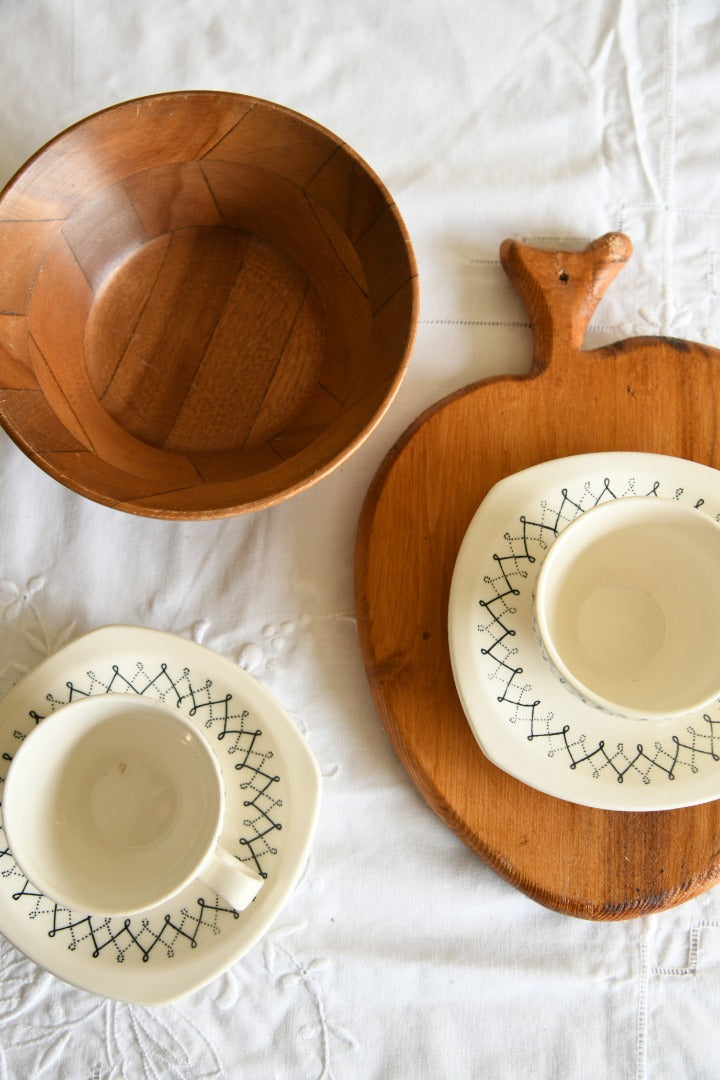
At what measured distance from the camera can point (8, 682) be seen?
673 mm

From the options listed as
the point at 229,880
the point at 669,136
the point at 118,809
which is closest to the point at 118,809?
the point at 118,809

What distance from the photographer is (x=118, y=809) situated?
25.0 inches

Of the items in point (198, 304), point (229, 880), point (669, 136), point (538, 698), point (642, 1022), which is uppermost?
point (669, 136)

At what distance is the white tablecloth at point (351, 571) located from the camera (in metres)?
0.67

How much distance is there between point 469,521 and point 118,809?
350 millimetres

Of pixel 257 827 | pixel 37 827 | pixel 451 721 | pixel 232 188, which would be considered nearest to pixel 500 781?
pixel 451 721

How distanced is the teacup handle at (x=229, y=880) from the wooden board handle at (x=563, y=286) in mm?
439

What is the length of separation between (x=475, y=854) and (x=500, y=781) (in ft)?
0.22

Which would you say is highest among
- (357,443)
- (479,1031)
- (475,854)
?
(357,443)

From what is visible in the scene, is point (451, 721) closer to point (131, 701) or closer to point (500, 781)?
point (500, 781)

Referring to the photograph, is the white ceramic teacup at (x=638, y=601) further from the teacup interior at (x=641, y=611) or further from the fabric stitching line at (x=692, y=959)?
the fabric stitching line at (x=692, y=959)

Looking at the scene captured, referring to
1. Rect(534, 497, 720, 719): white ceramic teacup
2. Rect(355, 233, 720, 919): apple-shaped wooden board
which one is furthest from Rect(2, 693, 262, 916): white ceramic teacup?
Rect(534, 497, 720, 719): white ceramic teacup

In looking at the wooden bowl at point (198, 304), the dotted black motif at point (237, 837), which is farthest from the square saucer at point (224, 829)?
the wooden bowl at point (198, 304)

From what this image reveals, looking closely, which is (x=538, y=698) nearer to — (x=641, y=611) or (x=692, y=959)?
(x=641, y=611)
